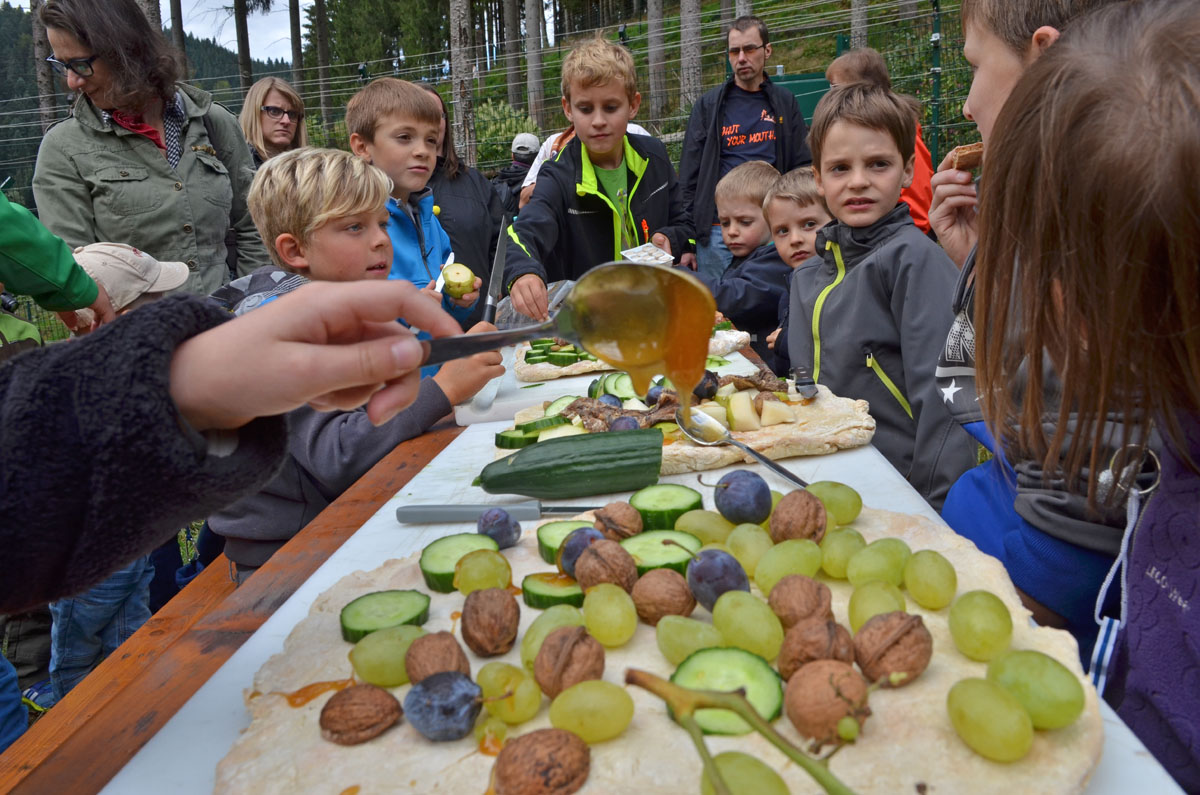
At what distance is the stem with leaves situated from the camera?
0.73 meters

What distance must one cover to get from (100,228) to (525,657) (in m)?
4.04

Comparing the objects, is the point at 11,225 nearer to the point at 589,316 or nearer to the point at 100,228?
the point at 100,228

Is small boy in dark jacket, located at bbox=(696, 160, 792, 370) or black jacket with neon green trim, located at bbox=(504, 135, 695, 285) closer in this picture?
small boy in dark jacket, located at bbox=(696, 160, 792, 370)

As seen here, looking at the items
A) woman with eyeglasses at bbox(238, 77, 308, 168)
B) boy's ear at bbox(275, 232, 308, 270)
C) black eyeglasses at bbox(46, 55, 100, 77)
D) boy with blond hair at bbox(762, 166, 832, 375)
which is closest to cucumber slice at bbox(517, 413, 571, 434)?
boy's ear at bbox(275, 232, 308, 270)

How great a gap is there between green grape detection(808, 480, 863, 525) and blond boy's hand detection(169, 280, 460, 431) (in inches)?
33.7

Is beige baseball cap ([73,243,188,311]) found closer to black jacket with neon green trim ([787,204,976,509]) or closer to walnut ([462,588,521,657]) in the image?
black jacket with neon green trim ([787,204,976,509])

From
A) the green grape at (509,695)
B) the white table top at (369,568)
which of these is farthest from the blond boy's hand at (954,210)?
the green grape at (509,695)

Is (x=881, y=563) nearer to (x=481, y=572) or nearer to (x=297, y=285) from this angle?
(x=481, y=572)

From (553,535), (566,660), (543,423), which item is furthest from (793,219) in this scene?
(566,660)

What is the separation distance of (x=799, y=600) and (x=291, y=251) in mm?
2331

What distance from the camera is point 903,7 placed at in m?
18.7

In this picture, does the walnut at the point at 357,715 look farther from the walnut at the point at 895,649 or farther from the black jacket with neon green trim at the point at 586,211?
the black jacket with neon green trim at the point at 586,211

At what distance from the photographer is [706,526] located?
163cm

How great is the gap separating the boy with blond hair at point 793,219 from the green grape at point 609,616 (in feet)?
10.7
